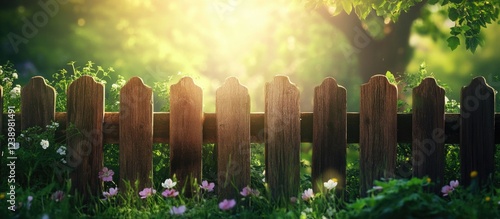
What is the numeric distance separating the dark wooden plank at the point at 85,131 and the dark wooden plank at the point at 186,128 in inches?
21.6

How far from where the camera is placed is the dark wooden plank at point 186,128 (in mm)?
4309

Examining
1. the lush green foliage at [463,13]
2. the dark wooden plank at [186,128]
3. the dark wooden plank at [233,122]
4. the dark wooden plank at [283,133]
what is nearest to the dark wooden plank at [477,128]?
the lush green foliage at [463,13]

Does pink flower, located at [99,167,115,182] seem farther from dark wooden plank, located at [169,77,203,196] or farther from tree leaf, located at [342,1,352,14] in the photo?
tree leaf, located at [342,1,352,14]

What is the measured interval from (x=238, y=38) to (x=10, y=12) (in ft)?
16.6

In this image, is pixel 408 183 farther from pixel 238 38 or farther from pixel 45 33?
pixel 238 38

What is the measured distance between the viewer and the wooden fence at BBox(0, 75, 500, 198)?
432 centimetres

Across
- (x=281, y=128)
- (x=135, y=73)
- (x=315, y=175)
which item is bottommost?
(x=315, y=175)

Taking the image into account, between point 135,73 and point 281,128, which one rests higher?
point 135,73

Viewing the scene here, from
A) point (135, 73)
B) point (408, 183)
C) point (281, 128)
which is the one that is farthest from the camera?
point (135, 73)

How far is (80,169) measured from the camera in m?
4.37

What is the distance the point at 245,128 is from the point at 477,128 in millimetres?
1784

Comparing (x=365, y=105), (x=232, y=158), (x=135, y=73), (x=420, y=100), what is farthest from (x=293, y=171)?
(x=135, y=73)

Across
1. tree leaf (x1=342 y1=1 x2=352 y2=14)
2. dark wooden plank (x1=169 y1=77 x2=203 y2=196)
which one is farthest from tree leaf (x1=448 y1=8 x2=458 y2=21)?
dark wooden plank (x1=169 y1=77 x2=203 y2=196)

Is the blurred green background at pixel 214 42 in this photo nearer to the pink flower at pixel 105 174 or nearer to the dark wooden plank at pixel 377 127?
the pink flower at pixel 105 174
